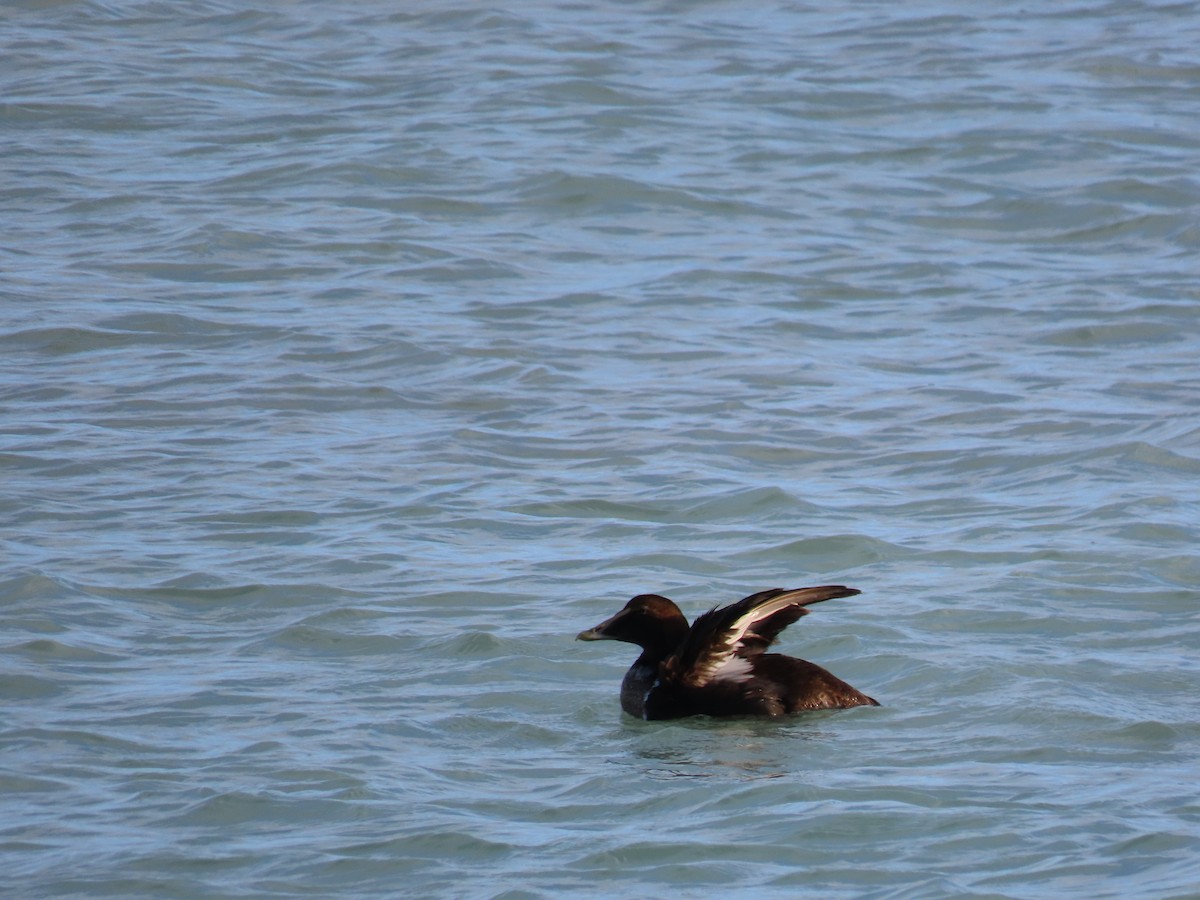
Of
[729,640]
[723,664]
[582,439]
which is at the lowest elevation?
[582,439]

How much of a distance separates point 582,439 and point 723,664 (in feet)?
11.9

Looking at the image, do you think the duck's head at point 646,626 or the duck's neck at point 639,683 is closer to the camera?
the duck's neck at point 639,683

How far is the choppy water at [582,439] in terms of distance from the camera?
5938 mm

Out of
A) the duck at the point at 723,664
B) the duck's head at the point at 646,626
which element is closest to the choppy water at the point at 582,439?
the duck at the point at 723,664

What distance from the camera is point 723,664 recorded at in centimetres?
742

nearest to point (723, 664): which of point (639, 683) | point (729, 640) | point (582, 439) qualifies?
point (729, 640)

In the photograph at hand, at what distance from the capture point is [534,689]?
7469 millimetres

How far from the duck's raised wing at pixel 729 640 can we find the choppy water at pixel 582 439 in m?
0.31

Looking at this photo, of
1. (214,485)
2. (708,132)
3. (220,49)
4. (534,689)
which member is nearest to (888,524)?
(534,689)

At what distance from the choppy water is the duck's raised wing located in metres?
0.31

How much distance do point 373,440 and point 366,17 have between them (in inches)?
445

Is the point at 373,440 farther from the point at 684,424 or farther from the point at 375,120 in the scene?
the point at 375,120

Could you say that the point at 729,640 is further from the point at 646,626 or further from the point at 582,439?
the point at 582,439

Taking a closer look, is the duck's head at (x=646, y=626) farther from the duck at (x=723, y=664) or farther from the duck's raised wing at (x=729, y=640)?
the duck's raised wing at (x=729, y=640)
